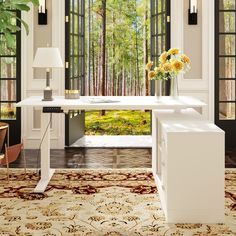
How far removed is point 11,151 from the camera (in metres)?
5.14

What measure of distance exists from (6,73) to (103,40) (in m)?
5.60

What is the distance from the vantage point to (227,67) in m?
7.78

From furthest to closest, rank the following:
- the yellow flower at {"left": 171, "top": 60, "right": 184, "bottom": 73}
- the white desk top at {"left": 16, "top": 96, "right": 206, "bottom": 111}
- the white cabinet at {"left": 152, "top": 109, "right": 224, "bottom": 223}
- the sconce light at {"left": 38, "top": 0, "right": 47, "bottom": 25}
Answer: the sconce light at {"left": 38, "top": 0, "right": 47, "bottom": 25} → the yellow flower at {"left": 171, "top": 60, "right": 184, "bottom": 73} → the white desk top at {"left": 16, "top": 96, "right": 206, "bottom": 111} → the white cabinet at {"left": 152, "top": 109, "right": 224, "bottom": 223}

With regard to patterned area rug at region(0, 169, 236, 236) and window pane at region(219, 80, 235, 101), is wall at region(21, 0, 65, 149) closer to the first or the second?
patterned area rug at region(0, 169, 236, 236)

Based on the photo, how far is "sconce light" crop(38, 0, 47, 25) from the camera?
7450 millimetres

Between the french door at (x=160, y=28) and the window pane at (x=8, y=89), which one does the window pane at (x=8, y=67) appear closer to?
the window pane at (x=8, y=89)

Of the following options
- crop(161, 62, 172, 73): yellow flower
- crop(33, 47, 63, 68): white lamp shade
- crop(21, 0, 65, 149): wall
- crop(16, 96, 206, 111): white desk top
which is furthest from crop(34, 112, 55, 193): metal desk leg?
crop(21, 0, 65, 149): wall

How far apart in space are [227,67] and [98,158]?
7.93 ft

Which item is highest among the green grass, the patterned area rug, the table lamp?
the table lamp

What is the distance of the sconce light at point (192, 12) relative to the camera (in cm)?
749

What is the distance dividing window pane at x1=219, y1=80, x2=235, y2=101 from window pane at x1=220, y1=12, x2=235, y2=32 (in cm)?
77

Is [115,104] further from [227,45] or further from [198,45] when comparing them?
[227,45]

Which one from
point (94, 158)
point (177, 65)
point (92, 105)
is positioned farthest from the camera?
point (94, 158)

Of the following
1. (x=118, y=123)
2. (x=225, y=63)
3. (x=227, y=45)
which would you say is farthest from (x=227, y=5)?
(x=118, y=123)
